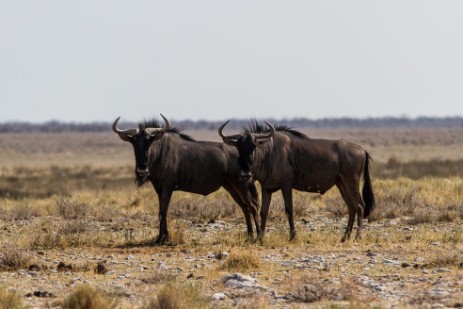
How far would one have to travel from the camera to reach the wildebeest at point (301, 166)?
18.4 meters

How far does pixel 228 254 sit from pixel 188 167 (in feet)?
11.3

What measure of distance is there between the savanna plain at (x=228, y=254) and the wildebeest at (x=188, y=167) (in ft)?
2.36

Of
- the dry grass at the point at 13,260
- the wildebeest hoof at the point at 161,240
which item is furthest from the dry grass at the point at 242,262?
the wildebeest hoof at the point at 161,240

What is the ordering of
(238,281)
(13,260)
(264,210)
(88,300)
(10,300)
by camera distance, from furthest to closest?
(264,210), (13,260), (238,281), (10,300), (88,300)

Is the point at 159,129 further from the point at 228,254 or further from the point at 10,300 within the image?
the point at 10,300

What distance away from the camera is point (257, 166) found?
60.2 ft

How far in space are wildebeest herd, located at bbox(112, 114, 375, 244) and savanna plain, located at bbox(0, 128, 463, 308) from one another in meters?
0.63

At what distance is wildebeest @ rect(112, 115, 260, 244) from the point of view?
18.6 meters

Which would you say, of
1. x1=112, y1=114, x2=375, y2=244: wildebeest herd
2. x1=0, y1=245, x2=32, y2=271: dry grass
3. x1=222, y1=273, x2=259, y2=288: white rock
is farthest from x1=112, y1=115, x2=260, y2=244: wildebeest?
x1=222, y1=273, x2=259, y2=288: white rock

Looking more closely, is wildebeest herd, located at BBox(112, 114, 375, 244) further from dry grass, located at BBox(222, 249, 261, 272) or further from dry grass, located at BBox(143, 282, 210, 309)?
dry grass, located at BBox(143, 282, 210, 309)

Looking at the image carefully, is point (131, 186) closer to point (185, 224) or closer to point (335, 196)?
point (335, 196)

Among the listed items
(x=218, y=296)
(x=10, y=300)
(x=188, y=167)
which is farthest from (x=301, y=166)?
(x=10, y=300)

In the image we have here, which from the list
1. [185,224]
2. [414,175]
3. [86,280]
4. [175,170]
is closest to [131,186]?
[414,175]

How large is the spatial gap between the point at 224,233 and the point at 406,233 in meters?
3.17
